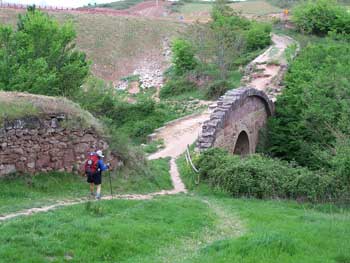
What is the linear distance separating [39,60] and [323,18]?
33043mm

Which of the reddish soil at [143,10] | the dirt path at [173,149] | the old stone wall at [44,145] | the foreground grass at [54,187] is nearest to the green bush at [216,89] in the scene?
the dirt path at [173,149]

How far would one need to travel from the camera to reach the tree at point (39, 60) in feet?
74.4

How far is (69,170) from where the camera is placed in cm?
1412

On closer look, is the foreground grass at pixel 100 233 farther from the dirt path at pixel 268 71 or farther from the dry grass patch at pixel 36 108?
the dirt path at pixel 268 71

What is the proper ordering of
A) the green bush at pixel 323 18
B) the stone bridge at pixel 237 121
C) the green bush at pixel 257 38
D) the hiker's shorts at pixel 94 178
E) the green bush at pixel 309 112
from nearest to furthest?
the hiker's shorts at pixel 94 178
the stone bridge at pixel 237 121
the green bush at pixel 309 112
the green bush at pixel 257 38
the green bush at pixel 323 18

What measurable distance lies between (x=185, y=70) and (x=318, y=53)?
468 inches

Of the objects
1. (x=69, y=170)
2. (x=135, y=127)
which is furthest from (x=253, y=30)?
(x=69, y=170)

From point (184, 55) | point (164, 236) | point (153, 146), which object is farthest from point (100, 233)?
point (184, 55)

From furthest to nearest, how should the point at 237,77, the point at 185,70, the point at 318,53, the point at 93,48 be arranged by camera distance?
the point at 93,48
the point at 185,70
the point at 237,77
the point at 318,53

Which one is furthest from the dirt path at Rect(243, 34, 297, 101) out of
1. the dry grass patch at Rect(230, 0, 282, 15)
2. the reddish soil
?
the dry grass patch at Rect(230, 0, 282, 15)

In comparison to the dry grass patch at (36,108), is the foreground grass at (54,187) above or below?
below

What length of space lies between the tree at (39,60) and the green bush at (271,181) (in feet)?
30.5

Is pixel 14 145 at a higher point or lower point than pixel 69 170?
higher

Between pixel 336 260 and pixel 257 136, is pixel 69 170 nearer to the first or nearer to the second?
pixel 336 260
